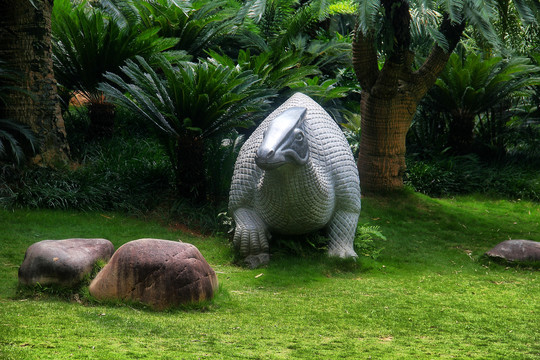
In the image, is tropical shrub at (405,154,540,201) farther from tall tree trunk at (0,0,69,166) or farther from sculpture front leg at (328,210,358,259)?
tall tree trunk at (0,0,69,166)

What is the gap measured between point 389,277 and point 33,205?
443 centimetres

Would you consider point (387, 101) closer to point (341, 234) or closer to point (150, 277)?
point (341, 234)

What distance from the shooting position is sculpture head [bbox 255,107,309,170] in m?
5.68

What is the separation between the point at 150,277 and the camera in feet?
15.7

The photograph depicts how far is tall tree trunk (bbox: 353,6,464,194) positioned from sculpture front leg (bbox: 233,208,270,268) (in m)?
3.37

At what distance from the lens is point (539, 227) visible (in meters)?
9.25

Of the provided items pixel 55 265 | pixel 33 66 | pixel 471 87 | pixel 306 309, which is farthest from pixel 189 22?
pixel 306 309

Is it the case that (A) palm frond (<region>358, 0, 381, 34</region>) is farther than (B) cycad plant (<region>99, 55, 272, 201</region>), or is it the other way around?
(B) cycad plant (<region>99, 55, 272, 201</region>)

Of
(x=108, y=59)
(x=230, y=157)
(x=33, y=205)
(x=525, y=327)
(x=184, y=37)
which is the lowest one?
(x=525, y=327)

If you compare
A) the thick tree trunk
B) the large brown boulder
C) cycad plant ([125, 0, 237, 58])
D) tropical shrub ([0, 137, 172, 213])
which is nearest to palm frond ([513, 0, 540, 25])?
the thick tree trunk

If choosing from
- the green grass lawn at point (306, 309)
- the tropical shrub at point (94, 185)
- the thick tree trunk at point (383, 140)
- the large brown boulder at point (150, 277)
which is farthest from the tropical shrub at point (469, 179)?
the large brown boulder at point (150, 277)

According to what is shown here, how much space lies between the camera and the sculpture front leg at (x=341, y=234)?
6824 mm

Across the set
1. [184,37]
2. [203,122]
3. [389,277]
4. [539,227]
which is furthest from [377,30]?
[184,37]

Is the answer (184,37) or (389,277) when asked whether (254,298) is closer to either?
(389,277)
